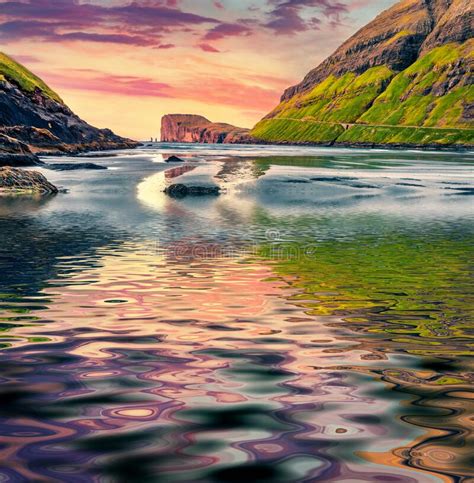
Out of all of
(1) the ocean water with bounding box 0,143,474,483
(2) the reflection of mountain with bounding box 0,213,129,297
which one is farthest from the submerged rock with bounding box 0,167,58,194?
(1) the ocean water with bounding box 0,143,474,483

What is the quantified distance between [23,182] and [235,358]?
46275 mm

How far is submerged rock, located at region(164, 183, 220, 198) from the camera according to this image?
5293cm

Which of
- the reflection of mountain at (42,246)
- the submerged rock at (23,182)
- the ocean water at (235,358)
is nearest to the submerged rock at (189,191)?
the submerged rock at (23,182)

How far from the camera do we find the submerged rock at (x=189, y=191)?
5293cm

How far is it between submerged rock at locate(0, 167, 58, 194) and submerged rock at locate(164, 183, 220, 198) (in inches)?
411

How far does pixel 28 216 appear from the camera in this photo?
3709cm

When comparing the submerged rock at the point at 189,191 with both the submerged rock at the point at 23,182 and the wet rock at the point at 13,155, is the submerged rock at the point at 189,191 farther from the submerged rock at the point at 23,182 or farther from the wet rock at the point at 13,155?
the wet rock at the point at 13,155

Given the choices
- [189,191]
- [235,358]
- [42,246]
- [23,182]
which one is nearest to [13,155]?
[23,182]

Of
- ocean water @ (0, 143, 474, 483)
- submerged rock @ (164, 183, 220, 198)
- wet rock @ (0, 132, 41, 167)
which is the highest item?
wet rock @ (0, 132, 41, 167)

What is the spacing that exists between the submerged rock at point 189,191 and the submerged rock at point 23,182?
10437mm

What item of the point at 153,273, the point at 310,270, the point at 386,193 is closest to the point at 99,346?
the point at 153,273

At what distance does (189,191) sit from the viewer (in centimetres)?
5450

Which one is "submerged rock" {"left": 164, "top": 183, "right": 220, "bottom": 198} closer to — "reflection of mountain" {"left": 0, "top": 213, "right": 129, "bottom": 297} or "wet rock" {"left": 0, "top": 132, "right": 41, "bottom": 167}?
"reflection of mountain" {"left": 0, "top": 213, "right": 129, "bottom": 297}

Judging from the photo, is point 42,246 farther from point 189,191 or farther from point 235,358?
point 189,191
